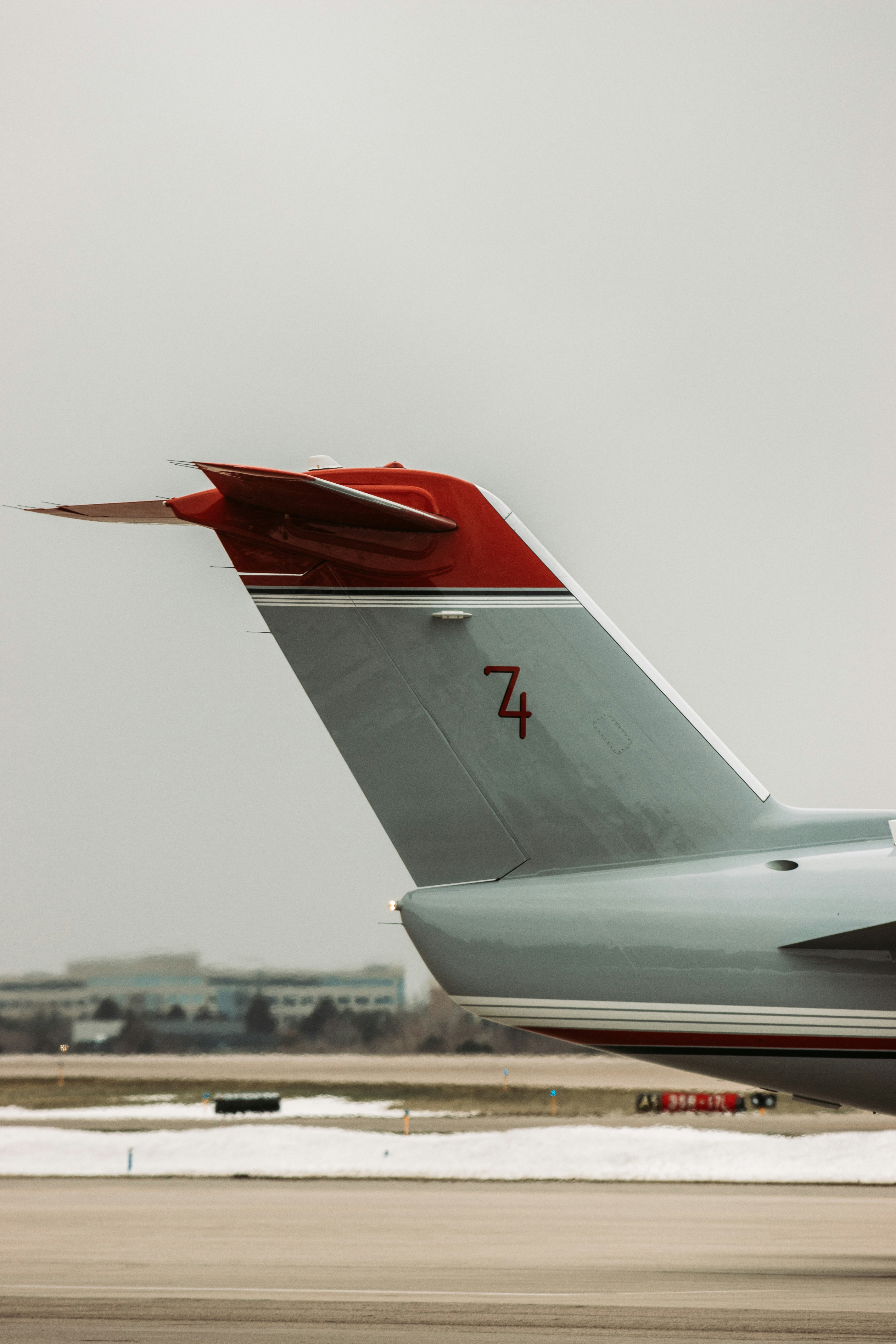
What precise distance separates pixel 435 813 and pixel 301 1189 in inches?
498

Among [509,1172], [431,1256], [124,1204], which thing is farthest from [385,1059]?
[431,1256]

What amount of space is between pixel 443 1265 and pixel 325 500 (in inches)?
286

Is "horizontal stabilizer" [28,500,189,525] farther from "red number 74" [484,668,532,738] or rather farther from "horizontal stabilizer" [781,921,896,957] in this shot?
"horizontal stabilizer" [781,921,896,957]

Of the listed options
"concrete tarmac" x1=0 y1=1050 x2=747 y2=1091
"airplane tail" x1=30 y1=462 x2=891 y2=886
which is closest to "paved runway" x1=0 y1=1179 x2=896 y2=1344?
"airplane tail" x1=30 y1=462 x2=891 y2=886

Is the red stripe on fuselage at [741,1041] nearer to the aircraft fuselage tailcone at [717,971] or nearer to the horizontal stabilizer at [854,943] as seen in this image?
the aircraft fuselage tailcone at [717,971]

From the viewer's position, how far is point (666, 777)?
10172 millimetres

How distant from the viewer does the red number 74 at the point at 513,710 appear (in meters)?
10.1

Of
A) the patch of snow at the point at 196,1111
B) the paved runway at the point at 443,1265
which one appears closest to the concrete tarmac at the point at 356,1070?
the patch of snow at the point at 196,1111

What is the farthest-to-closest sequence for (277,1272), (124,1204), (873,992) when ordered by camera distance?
(124,1204)
(277,1272)
(873,992)

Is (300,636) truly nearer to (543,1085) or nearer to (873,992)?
(873,992)

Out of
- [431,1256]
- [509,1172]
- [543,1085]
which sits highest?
[431,1256]

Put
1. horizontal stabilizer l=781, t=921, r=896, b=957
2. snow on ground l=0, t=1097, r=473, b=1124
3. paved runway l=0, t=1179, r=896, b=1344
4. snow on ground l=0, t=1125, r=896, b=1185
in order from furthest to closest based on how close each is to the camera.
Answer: snow on ground l=0, t=1097, r=473, b=1124
snow on ground l=0, t=1125, r=896, b=1185
horizontal stabilizer l=781, t=921, r=896, b=957
paved runway l=0, t=1179, r=896, b=1344

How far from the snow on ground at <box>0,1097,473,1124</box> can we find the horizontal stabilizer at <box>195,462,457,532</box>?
19891mm

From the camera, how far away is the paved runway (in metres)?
9.02
